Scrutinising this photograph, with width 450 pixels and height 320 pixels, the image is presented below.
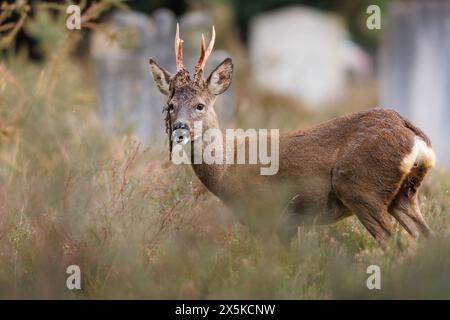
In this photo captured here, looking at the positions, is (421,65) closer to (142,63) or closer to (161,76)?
(142,63)

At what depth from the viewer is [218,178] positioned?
22.4ft

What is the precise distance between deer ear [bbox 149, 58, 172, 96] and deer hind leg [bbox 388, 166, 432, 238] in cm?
173

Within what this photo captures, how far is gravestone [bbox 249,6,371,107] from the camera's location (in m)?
21.0

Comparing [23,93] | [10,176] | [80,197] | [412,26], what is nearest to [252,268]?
[80,197]

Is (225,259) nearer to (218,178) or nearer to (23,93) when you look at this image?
(218,178)

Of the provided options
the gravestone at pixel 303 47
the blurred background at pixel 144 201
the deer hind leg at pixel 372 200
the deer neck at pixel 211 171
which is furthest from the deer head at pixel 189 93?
the gravestone at pixel 303 47

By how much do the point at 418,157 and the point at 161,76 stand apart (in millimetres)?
1849

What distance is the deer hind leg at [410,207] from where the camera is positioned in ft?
21.4

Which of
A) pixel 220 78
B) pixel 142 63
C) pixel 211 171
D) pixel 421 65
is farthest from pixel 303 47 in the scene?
pixel 211 171

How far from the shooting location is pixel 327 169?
6.63 m

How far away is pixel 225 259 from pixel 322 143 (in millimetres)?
1071

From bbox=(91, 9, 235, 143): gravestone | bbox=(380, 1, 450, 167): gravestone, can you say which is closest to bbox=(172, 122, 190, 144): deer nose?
bbox=(91, 9, 235, 143): gravestone

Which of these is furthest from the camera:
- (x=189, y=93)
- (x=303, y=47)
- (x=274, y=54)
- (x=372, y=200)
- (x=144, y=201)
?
(x=303, y=47)

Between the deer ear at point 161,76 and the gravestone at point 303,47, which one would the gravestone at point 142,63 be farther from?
the deer ear at point 161,76
